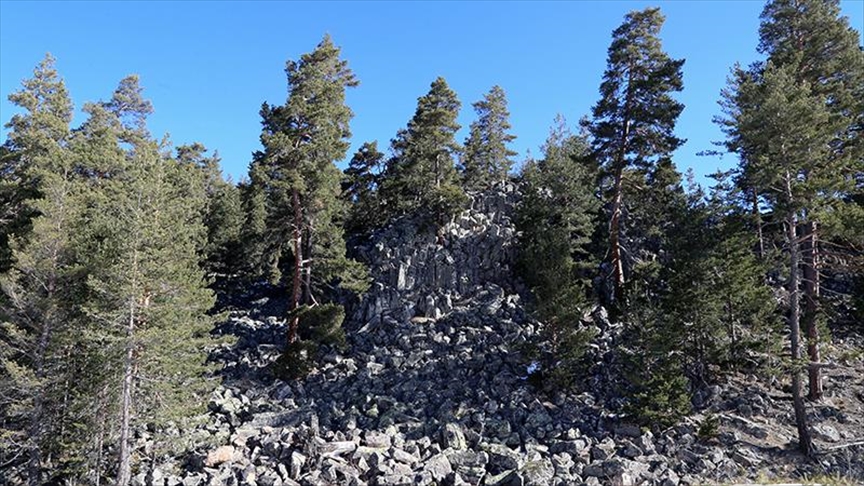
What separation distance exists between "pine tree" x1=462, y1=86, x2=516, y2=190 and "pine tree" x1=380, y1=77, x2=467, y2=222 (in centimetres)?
560

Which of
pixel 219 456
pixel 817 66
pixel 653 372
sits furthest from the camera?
pixel 817 66

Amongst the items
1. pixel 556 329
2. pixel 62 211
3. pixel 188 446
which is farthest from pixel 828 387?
pixel 62 211

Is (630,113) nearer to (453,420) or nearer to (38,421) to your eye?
(453,420)

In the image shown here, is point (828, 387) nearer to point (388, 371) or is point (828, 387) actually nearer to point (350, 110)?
point (388, 371)

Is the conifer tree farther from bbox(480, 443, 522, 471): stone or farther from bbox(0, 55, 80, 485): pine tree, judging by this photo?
bbox(0, 55, 80, 485): pine tree

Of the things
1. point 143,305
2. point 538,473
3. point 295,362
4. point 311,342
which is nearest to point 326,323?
point 311,342

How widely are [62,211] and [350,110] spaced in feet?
47.8

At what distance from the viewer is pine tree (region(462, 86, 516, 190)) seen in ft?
126

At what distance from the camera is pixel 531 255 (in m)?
23.4

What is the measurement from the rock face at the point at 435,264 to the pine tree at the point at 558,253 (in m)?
1.64

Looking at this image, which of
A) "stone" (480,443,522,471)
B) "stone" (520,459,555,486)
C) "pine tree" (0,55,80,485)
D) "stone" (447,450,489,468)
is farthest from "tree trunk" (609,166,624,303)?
"pine tree" (0,55,80,485)

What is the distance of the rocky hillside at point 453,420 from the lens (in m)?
16.0

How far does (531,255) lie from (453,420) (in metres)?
8.67

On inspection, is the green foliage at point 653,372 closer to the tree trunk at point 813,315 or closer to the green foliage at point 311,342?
the tree trunk at point 813,315
